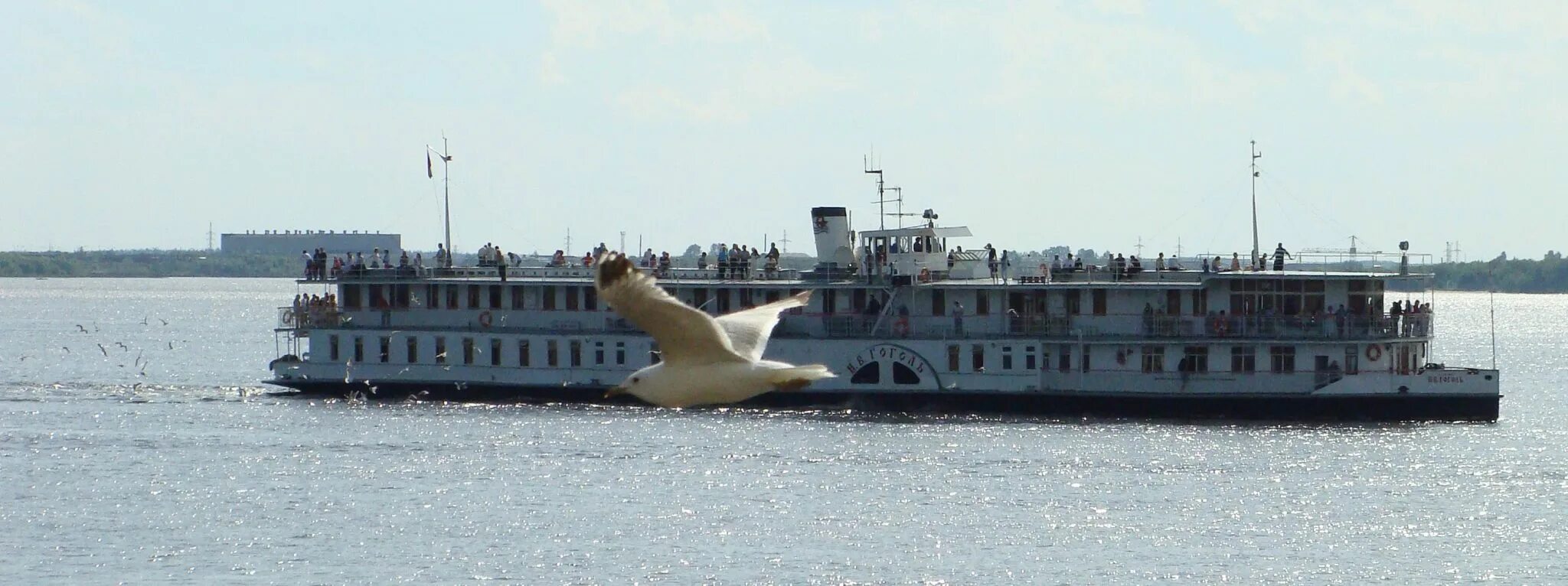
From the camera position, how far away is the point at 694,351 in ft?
57.9

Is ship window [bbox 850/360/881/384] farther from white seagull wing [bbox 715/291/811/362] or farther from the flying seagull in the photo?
the flying seagull

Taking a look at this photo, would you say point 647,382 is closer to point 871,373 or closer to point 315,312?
point 871,373

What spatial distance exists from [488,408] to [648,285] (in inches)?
2024

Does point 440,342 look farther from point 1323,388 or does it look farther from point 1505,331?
point 1505,331

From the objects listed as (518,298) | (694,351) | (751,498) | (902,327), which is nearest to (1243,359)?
(902,327)

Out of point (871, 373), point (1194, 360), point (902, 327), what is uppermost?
point (902, 327)

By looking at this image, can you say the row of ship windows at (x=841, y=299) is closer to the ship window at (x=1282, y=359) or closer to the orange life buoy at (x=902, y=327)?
the orange life buoy at (x=902, y=327)

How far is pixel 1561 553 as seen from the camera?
142ft

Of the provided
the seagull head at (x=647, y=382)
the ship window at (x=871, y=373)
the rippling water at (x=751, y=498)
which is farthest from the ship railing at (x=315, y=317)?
the seagull head at (x=647, y=382)

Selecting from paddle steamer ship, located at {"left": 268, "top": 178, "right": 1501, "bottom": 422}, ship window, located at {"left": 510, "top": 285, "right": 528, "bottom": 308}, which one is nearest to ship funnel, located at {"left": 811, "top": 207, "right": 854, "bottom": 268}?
paddle steamer ship, located at {"left": 268, "top": 178, "right": 1501, "bottom": 422}

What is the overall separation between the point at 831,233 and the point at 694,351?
51942mm

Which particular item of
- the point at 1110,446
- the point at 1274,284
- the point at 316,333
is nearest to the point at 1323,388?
the point at 1274,284

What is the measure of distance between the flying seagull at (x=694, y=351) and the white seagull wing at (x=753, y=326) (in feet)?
0.04

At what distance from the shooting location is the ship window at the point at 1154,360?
62.4 meters
